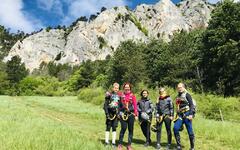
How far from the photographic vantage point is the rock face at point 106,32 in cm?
17525

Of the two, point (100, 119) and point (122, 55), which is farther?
point (122, 55)

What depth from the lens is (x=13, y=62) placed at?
4065 inches

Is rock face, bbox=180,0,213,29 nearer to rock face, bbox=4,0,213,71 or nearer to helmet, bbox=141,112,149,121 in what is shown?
rock face, bbox=4,0,213,71

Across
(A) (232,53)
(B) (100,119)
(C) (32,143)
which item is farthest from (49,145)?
(A) (232,53)

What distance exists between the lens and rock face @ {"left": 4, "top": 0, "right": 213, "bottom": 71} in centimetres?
17525

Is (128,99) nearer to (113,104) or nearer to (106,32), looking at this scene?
(113,104)

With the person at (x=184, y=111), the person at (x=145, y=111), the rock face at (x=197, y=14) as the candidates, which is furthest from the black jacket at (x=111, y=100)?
the rock face at (x=197, y=14)

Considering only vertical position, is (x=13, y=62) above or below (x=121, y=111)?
above

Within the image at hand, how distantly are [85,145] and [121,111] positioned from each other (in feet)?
6.99

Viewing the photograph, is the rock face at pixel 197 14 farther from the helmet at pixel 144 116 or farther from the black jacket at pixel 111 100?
the black jacket at pixel 111 100

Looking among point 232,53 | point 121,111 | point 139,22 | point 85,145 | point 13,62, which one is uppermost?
point 139,22

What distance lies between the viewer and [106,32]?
182500 mm

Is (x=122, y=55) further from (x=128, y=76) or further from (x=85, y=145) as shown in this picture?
(x=85, y=145)

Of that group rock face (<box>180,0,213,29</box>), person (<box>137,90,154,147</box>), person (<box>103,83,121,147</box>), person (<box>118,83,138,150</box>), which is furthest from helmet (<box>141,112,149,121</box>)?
rock face (<box>180,0,213,29</box>)
